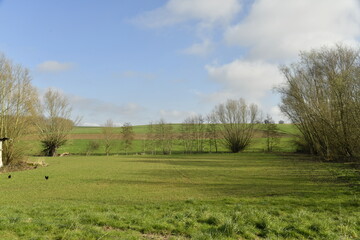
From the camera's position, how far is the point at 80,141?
74938 mm

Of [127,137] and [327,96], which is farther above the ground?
[327,96]

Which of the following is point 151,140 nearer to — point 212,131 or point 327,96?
point 212,131

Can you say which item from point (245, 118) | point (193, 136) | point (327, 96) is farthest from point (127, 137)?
point (327, 96)

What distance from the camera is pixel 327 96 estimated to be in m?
27.2

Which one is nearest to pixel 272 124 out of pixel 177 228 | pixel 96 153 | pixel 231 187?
pixel 96 153

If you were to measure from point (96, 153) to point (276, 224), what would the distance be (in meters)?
63.4

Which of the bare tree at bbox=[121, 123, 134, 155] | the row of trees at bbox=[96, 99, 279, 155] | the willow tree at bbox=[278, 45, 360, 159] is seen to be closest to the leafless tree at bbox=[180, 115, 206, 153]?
the row of trees at bbox=[96, 99, 279, 155]

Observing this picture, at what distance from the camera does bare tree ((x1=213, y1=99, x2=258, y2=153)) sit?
189ft

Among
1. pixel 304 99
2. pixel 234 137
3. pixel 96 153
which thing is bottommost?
pixel 96 153

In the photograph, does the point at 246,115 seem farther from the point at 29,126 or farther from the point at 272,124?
→ the point at 29,126

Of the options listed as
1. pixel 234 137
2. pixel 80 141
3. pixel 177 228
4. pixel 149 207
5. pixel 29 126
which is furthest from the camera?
pixel 80 141

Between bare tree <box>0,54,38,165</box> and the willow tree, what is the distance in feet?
106

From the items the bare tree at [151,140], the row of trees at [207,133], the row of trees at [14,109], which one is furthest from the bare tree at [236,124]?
the row of trees at [14,109]

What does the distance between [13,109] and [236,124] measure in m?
45.8
